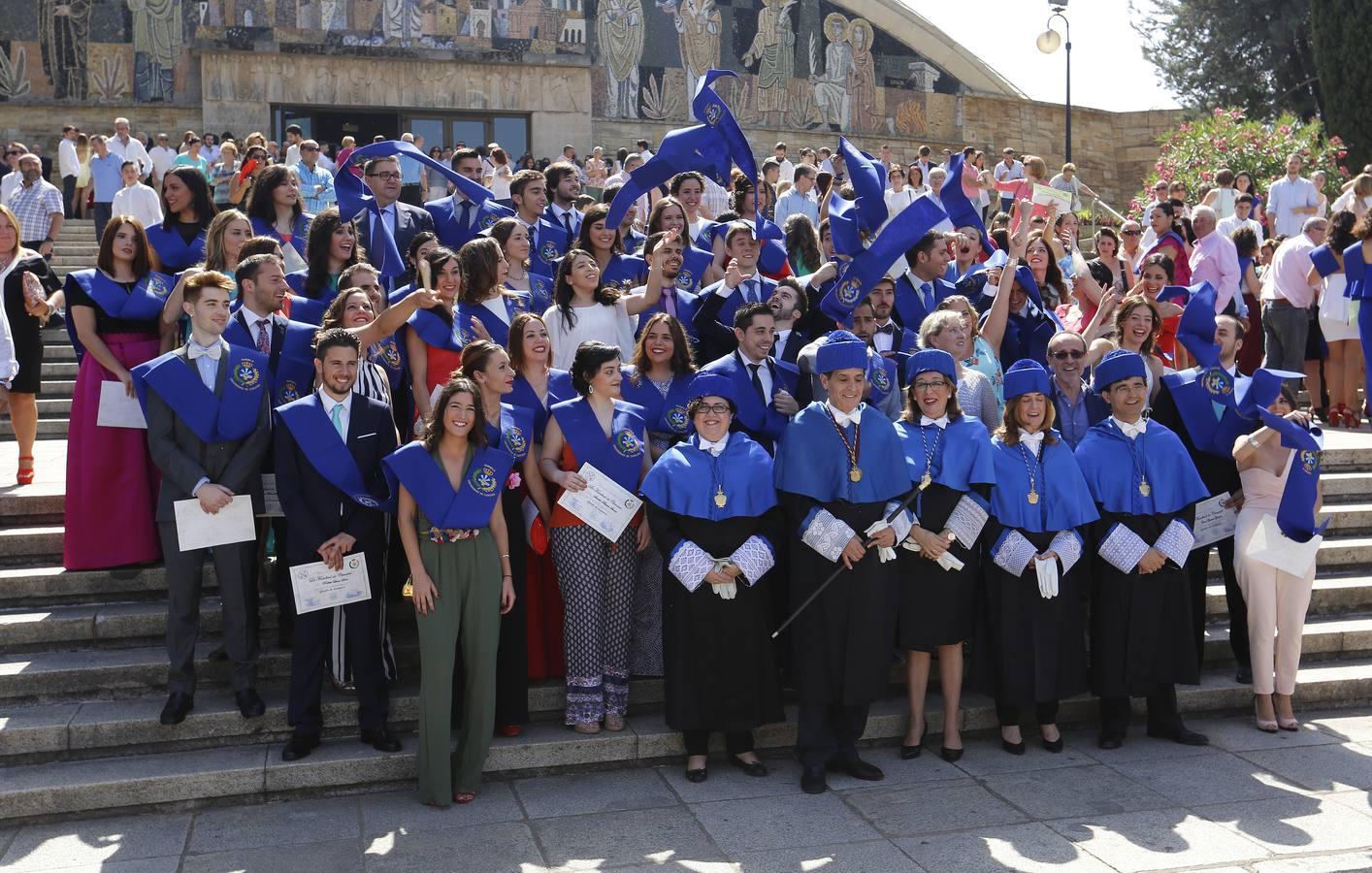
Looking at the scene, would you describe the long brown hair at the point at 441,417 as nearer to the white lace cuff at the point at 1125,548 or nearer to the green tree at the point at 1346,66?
the white lace cuff at the point at 1125,548

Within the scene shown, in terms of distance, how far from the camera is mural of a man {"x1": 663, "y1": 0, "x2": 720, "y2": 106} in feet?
98.9

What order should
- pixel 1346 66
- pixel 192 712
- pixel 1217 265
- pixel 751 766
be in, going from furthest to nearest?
pixel 1346 66
pixel 1217 265
pixel 751 766
pixel 192 712

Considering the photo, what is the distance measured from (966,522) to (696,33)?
25840 millimetres

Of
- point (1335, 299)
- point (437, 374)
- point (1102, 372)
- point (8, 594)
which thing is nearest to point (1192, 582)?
point (1102, 372)

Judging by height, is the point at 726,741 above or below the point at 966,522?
below

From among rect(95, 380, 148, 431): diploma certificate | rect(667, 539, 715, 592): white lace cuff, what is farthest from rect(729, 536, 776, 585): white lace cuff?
rect(95, 380, 148, 431): diploma certificate

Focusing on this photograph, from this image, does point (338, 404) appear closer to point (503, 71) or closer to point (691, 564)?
point (691, 564)

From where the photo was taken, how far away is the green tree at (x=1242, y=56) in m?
32.9

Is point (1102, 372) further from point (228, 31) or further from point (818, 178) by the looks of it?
point (228, 31)

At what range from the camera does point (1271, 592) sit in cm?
690

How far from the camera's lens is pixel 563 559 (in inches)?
254

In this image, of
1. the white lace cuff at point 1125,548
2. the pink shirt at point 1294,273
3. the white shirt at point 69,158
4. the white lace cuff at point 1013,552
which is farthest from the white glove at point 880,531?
the white shirt at point 69,158

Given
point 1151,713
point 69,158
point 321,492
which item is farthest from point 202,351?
point 69,158

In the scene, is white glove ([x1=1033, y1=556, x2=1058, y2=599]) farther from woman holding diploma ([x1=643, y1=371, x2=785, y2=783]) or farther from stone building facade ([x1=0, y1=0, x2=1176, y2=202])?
stone building facade ([x1=0, y1=0, x2=1176, y2=202])
